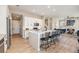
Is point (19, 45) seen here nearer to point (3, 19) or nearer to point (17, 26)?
point (17, 26)

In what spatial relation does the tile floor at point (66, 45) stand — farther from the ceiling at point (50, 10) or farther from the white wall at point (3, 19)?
the white wall at point (3, 19)

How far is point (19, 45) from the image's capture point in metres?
2.28

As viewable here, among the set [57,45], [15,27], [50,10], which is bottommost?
[57,45]

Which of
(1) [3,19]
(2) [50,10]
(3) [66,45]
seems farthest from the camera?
(3) [66,45]

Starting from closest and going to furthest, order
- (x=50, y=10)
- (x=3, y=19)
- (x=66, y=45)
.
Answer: (x=3, y=19)
(x=50, y=10)
(x=66, y=45)

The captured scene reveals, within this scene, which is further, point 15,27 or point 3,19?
point 15,27

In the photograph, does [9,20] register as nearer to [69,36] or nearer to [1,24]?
[1,24]

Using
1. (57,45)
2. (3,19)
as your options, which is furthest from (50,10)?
(3,19)

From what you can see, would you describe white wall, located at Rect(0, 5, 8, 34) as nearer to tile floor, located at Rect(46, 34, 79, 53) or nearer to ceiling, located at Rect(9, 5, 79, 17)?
ceiling, located at Rect(9, 5, 79, 17)

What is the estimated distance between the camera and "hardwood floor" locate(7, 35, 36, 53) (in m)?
2.07
